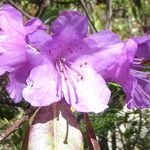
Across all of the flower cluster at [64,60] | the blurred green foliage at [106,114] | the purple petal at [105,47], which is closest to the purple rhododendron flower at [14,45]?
the flower cluster at [64,60]

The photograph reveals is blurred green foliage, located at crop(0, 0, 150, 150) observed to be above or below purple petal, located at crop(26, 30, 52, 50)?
below

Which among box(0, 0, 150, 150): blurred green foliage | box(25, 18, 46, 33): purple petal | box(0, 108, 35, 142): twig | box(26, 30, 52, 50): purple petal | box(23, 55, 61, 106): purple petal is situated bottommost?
box(0, 0, 150, 150): blurred green foliage

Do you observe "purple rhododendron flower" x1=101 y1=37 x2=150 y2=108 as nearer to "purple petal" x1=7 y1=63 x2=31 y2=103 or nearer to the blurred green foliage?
"purple petal" x1=7 y1=63 x2=31 y2=103

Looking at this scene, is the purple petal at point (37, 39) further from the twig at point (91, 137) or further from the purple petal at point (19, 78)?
the twig at point (91, 137)

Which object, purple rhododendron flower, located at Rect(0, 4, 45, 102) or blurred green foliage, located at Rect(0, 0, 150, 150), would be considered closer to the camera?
purple rhododendron flower, located at Rect(0, 4, 45, 102)

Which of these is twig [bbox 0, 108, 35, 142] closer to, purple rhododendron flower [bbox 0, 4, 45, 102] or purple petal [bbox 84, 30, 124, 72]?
purple rhododendron flower [bbox 0, 4, 45, 102]

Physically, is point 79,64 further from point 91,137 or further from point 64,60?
point 91,137

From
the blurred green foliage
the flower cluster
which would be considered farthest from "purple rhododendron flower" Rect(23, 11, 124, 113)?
the blurred green foliage

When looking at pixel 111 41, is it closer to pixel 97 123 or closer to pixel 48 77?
pixel 48 77

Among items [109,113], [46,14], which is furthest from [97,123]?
[46,14]
